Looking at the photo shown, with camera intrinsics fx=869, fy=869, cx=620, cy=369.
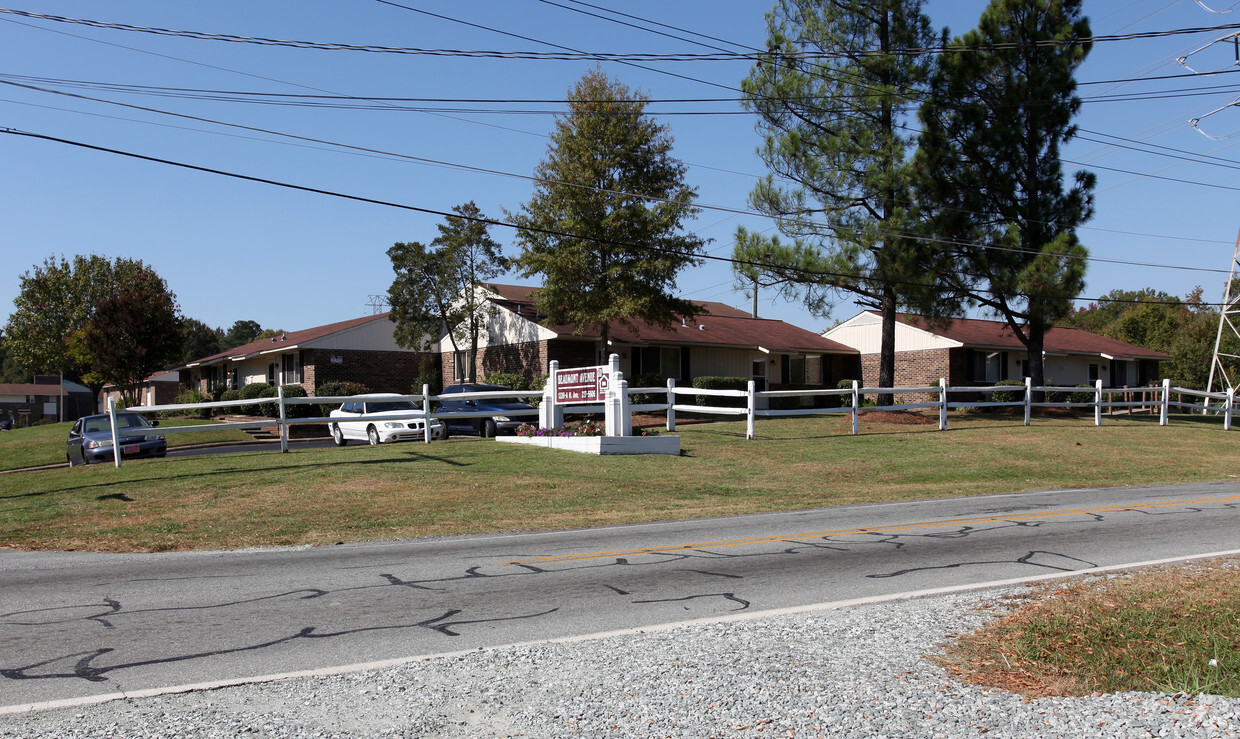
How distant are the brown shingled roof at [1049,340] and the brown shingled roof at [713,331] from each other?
16.3ft

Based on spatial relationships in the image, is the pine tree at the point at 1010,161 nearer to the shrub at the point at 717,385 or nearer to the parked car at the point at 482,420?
the shrub at the point at 717,385

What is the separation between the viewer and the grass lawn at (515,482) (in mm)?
11641

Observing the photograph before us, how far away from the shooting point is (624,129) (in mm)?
30578

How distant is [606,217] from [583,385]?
11.0 meters

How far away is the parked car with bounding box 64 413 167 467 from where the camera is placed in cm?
1988

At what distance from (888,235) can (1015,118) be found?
730cm

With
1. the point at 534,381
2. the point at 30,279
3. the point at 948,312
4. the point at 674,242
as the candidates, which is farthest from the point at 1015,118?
the point at 30,279

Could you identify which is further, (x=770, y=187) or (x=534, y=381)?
(x=534, y=381)

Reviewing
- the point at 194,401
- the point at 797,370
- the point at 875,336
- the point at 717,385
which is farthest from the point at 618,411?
the point at 194,401

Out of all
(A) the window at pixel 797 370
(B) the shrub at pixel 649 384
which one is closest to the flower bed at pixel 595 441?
(B) the shrub at pixel 649 384

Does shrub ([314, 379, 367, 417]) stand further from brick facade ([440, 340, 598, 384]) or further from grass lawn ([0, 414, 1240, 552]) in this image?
grass lawn ([0, 414, 1240, 552])

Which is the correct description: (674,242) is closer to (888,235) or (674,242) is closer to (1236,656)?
(888,235)

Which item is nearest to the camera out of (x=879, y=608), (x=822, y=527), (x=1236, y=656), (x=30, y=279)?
(x=1236, y=656)

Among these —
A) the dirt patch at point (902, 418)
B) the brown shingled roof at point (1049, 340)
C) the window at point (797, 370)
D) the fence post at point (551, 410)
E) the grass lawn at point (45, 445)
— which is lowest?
the grass lawn at point (45, 445)
